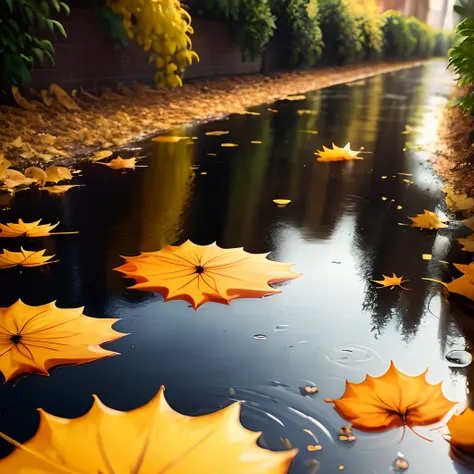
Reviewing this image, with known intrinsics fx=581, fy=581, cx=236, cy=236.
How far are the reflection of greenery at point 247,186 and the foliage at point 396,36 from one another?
16175 mm

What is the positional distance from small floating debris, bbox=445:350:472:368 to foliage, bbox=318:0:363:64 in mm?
12192

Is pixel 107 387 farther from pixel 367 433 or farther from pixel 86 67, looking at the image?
pixel 86 67

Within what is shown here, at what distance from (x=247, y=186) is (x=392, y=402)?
1.94 m

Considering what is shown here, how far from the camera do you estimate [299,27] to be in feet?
34.8

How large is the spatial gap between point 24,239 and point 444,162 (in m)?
2.68

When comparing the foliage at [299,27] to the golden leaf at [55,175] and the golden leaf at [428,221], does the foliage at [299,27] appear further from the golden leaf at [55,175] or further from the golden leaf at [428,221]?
the golden leaf at [428,221]

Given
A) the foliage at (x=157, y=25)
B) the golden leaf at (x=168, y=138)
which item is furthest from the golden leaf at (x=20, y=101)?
the foliage at (x=157, y=25)

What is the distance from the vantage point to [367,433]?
3.63ft

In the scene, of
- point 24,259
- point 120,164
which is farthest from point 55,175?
point 24,259

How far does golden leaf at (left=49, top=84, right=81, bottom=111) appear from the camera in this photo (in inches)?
192

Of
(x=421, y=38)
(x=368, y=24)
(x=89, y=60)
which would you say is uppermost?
(x=368, y=24)

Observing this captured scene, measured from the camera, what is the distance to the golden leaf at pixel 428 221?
7.68 ft

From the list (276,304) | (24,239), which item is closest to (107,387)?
(276,304)

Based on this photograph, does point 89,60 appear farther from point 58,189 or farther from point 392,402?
point 392,402
